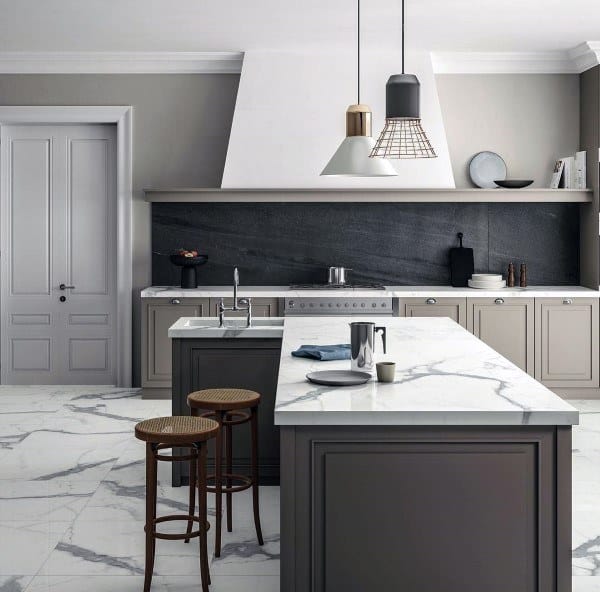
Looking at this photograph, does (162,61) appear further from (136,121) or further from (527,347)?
(527,347)

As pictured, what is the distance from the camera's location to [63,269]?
24.7 ft

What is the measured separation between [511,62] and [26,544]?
5.35 meters

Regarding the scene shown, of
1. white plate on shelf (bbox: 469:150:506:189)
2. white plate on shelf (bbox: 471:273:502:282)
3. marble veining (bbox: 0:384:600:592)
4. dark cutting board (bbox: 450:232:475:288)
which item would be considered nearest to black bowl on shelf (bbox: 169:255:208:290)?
marble veining (bbox: 0:384:600:592)

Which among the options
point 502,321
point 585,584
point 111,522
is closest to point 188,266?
point 502,321

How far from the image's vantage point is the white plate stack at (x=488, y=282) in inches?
279

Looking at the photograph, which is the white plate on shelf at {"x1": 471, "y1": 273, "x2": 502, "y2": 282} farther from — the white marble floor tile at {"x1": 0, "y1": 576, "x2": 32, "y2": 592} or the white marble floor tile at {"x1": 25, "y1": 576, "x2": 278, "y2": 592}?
the white marble floor tile at {"x1": 0, "y1": 576, "x2": 32, "y2": 592}

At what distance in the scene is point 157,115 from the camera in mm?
7379

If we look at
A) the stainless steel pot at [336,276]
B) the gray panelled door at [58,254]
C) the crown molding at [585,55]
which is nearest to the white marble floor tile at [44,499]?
the gray panelled door at [58,254]

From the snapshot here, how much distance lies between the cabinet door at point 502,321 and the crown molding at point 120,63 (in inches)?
106

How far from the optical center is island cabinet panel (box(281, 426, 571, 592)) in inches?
107

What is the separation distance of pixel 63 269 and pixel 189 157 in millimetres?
1409

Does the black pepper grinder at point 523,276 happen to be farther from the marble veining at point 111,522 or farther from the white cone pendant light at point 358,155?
the white cone pendant light at point 358,155

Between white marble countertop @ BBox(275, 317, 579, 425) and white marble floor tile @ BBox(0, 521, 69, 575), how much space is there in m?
1.27

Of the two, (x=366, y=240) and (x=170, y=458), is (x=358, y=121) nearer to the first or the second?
(x=170, y=458)
